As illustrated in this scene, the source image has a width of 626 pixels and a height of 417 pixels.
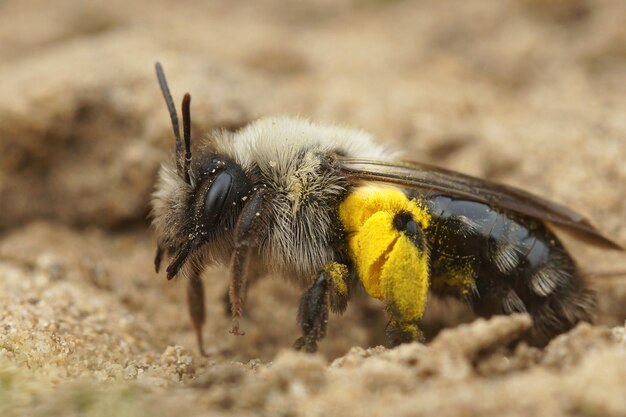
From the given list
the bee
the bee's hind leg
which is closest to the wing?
the bee

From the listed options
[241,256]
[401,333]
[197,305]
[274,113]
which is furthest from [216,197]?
[274,113]

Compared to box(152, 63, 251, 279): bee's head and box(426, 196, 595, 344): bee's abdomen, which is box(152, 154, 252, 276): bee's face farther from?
box(426, 196, 595, 344): bee's abdomen

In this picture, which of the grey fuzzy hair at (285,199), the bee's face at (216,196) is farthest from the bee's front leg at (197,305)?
the bee's face at (216,196)

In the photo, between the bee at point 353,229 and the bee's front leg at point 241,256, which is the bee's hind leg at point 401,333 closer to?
the bee at point 353,229

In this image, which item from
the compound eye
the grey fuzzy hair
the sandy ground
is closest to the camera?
the sandy ground

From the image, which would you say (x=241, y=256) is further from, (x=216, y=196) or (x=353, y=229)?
(x=353, y=229)

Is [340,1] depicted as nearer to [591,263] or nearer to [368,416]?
[591,263]

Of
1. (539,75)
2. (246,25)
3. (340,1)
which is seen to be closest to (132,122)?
(246,25)
